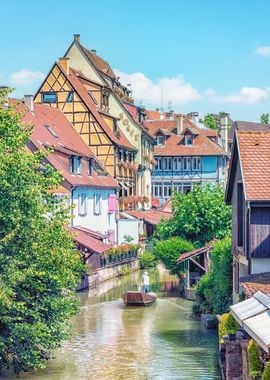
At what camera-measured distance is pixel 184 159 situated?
76.4 metres

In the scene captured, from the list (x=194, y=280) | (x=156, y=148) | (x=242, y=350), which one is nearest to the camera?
(x=242, y=350)

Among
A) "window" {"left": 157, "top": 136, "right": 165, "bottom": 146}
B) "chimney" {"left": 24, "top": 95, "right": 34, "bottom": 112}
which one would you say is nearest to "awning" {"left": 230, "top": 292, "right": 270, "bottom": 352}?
"chimney" {"left": 24, "top": 95, "right": 34, "bottom": 112}

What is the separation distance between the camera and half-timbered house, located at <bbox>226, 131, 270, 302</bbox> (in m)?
21.4

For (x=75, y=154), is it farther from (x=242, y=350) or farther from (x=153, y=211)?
(x=242, y=350)

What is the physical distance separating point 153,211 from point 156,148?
10881mm

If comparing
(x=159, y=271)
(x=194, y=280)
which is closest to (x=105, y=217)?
(x=159, y=271)

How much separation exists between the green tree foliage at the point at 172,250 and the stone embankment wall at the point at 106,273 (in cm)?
439

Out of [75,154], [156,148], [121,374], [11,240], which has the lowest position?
[121,374]

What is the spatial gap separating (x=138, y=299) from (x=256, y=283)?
14.6 meters

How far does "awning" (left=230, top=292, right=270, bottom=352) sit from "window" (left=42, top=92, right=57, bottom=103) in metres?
42.4

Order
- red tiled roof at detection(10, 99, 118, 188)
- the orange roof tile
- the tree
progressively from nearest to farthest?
the tree < red tiled roof at detection(10, 99, 118, 188) < the orange roof tile

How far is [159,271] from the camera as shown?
5159cm

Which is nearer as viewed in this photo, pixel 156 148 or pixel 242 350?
pixel 242 350

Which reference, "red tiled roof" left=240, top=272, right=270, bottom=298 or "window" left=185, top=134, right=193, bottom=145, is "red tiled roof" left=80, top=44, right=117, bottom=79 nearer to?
"window" left=185, top=134, right=193, bottom=145
